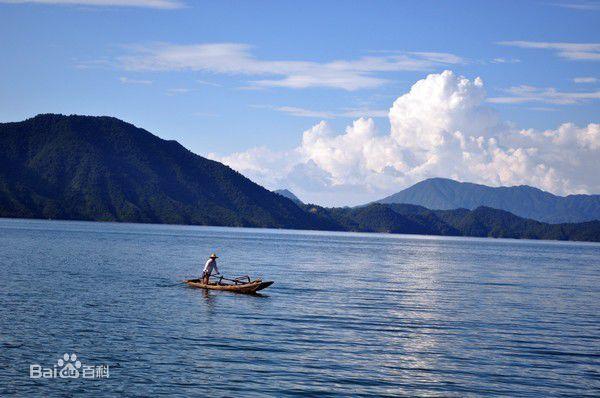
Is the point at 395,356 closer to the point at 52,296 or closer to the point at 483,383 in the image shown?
the point at 483,383

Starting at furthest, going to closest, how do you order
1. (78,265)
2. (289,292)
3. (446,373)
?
(78,265), (289,292), (446,373)

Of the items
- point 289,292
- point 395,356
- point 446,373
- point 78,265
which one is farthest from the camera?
point 78,265

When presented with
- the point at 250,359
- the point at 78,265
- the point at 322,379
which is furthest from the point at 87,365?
the point at 78,265

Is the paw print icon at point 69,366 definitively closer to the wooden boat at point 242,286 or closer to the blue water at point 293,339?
the blue water at point 293,339

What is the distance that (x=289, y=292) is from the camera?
206 feet

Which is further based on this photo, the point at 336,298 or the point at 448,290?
the point at 448,290

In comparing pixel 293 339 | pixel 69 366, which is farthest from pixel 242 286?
pixel 69 366

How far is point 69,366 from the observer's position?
29.9 meters

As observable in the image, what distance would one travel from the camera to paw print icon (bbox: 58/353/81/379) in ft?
94.3

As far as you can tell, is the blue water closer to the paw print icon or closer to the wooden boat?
the paw print icon

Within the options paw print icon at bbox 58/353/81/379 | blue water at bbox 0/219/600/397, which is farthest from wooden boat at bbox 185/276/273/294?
paw print icon at bbox 58/353/81/379

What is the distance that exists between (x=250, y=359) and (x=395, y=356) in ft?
24.3

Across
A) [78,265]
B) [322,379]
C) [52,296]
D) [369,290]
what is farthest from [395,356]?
[78,265]

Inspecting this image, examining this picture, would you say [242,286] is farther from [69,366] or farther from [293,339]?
[69,366]
